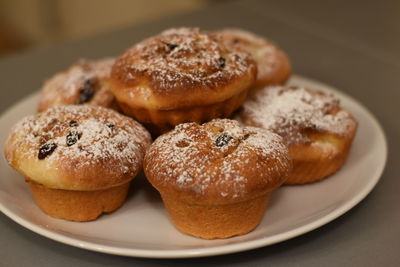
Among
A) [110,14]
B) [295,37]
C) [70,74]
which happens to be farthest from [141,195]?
[110,14]

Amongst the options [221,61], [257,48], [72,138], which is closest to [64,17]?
[257,48]

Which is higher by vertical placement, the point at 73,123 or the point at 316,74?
the point at 73,123

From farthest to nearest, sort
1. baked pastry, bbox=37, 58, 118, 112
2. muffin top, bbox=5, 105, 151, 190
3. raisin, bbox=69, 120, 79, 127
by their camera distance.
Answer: baked pastry, bbox=37, 58, 118, 112 → raisin, bbox=69, 120, 79, 127 → muffin top, bbox=5, 105, 151, 190

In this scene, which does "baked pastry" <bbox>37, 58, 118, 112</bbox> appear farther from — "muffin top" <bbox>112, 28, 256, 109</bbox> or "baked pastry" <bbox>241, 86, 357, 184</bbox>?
"baked pastry" <bbox>241, 86, 357, 184</bbox>

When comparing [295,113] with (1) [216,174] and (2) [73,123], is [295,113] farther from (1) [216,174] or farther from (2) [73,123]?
(2) [73,123]

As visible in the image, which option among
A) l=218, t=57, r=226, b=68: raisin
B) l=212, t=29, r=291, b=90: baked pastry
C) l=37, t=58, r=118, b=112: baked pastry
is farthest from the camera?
l=212, t=29, r=291, b=90: baked pastry

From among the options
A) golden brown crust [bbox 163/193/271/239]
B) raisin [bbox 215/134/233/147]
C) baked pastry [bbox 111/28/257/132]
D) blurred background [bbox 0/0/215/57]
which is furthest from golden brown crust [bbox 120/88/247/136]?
blurred background [bbox 0/0/215/57]
